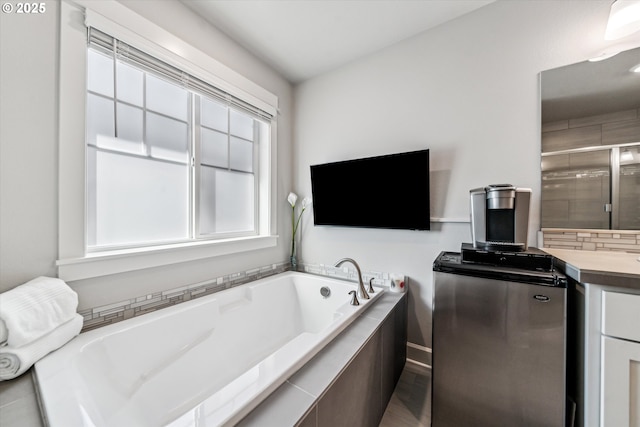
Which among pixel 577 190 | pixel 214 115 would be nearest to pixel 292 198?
pixel 214 115

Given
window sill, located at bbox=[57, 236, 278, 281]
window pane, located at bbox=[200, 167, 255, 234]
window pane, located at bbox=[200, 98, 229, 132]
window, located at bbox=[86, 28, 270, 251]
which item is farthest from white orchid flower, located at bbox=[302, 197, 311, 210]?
window pane, located at bbox=[200, 98, 229, 132]

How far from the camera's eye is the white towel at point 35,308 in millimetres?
883

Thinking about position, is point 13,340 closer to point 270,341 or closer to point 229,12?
point 270,341

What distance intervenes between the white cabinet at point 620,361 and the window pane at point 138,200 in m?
2.36

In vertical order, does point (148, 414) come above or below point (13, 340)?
below

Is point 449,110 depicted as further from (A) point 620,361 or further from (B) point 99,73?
(B) point 99,73

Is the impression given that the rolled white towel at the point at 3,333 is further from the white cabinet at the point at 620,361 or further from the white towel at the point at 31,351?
the white cabinet at the point at 620,361

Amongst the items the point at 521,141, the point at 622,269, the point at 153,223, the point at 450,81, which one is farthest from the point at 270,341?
the point at 450,81

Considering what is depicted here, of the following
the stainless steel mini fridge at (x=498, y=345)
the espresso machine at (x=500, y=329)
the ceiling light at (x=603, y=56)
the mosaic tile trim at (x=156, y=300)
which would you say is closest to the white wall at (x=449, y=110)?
the ceiling light at (x=603, y=56)

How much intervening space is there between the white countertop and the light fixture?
3.94 feet

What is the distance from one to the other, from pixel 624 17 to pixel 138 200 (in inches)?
117

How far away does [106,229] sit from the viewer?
4.64 ft

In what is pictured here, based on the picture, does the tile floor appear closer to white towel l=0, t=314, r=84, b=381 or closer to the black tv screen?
the black tv screen

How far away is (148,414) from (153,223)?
1.10 meters
